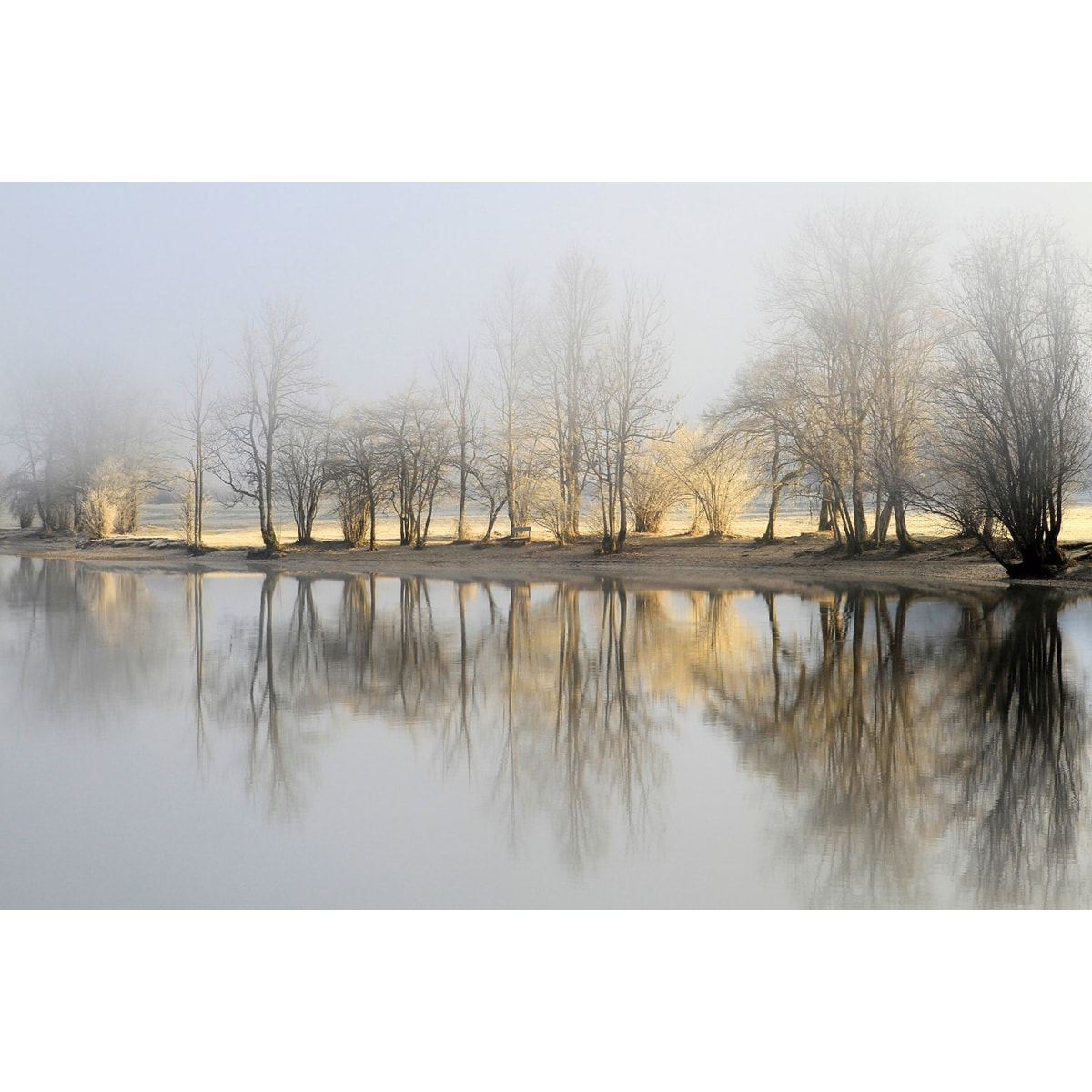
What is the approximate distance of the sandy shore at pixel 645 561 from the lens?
2030cm

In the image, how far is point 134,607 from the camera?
16094mm

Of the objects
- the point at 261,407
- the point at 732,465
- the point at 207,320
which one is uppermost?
the point at 207,320

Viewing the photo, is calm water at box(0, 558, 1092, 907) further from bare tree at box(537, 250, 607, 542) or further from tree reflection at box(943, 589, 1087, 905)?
bare tree at box(537, 250, 607, 542)

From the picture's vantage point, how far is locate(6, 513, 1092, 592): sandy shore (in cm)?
2030

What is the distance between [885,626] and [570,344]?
18.2 metres

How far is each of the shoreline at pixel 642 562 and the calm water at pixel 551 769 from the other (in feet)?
25.6

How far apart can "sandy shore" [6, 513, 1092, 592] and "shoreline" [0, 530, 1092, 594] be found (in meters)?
0.03

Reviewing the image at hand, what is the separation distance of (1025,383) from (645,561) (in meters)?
9.55

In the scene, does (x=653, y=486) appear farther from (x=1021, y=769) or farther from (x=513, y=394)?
(x=1021, y=769)

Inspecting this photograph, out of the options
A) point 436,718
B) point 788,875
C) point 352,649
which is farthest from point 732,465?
point 788,875

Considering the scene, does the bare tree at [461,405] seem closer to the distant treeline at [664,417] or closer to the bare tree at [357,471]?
the distant treeline at [664,417]

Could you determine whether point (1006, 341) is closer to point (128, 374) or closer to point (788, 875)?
point (788, 875)

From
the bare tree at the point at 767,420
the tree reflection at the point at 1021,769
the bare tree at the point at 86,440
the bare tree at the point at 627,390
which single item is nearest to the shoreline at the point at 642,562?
the bare tree at the point at 767,420

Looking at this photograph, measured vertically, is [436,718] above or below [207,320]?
below
